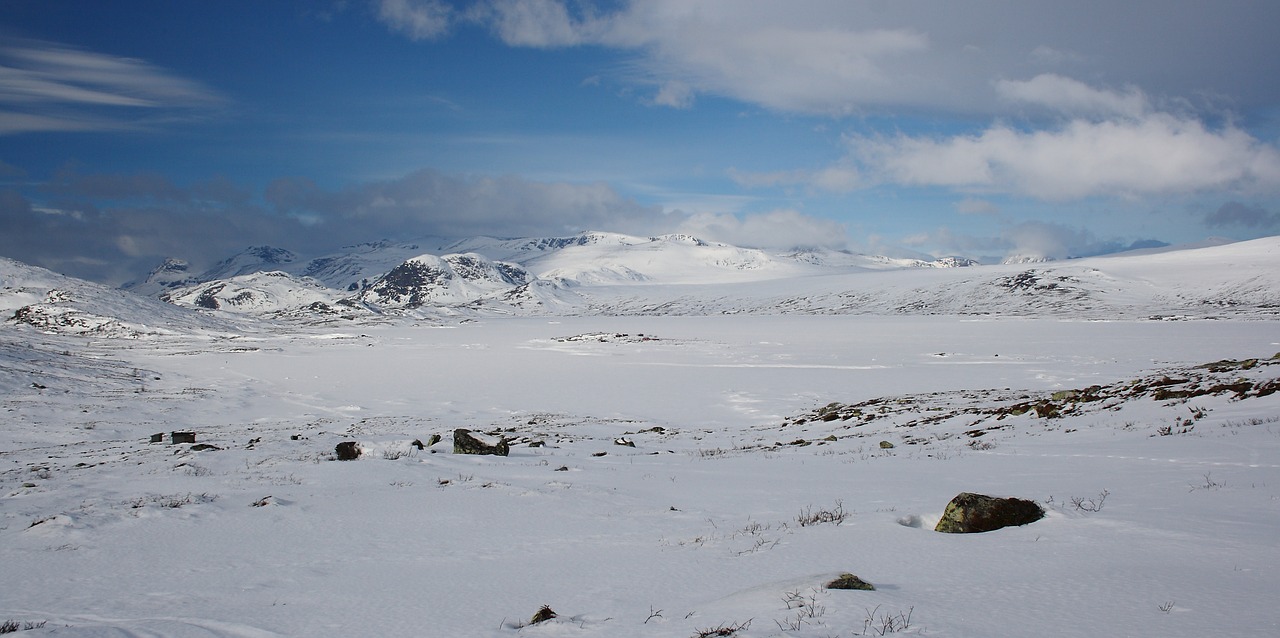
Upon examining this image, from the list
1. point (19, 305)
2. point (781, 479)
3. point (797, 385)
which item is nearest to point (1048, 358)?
point (797, 385)

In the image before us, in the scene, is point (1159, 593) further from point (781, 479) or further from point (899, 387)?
point (899, 387)

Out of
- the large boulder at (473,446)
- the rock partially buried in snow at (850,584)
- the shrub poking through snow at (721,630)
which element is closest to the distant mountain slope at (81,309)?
the large boulder at (473,446)

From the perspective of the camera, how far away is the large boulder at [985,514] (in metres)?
7.00

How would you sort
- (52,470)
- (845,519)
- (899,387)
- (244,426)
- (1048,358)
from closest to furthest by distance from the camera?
(845,519)
(52,470)
(244,426)
(899,387)
(1048,358)

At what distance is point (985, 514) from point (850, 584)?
2960 mm

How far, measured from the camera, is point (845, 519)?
812cm

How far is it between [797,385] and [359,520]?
116 ft

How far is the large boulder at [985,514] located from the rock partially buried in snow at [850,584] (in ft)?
8.47

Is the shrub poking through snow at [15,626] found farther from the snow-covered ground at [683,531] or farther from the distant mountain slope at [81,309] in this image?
the distant mountain slope at [81,309]

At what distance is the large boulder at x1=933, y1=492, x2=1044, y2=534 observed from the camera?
700 cm

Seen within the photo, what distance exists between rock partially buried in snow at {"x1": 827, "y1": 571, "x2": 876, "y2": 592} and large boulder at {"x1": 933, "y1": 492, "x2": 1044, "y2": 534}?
2.58 m

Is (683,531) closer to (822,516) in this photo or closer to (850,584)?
(822,516)

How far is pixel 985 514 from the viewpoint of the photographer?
705 centimetres

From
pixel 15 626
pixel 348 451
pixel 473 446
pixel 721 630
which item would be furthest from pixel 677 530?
pixel 348 451
